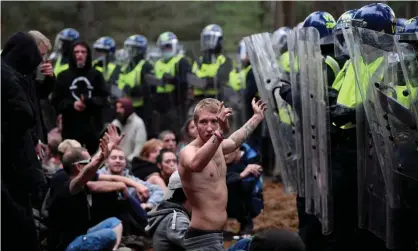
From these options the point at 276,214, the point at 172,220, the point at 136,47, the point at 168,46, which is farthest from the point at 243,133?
the point at 136,47

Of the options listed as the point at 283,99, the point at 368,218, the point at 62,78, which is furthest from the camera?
the point at 62,78

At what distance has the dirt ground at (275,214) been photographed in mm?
12297

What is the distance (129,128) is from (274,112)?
16.4 ft

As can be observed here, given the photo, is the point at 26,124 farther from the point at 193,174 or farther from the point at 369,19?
the point at 369,19

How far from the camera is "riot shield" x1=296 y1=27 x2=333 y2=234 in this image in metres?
8.16

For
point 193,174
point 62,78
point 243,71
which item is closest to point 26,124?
point 193,174

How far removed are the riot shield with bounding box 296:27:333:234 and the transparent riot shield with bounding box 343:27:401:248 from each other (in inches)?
18.7

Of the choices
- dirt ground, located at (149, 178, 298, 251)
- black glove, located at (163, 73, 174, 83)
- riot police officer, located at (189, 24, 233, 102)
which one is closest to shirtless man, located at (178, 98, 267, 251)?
dirt ground, located at (149, 178, 298, 251)

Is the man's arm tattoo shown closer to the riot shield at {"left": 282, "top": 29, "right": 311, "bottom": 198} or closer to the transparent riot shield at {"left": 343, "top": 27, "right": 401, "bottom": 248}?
the transparent riot shield at {"left": 343, "top": 27, "right": 401, "bottom": 248}

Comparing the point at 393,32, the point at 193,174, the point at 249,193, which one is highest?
the point at 393,32

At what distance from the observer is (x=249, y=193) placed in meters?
11.6

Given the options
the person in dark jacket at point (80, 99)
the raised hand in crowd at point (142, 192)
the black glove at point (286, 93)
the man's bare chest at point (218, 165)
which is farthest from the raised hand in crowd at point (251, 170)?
the man's bare chest at point (218, 165)

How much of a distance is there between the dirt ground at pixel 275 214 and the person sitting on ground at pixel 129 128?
1.92 meters

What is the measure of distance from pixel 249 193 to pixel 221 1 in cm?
1554
